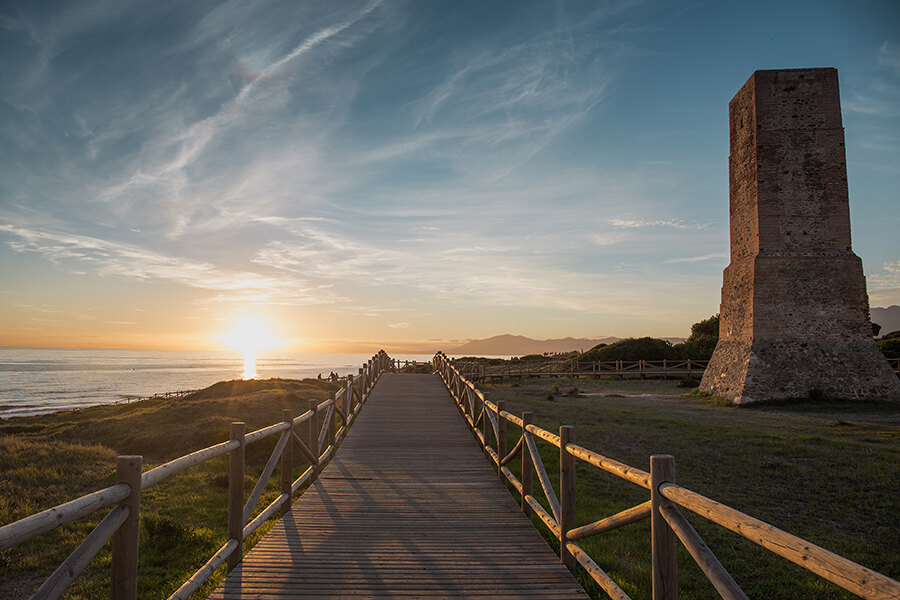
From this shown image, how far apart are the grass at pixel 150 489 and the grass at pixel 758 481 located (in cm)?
482

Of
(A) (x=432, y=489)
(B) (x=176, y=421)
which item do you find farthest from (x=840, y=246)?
(B) (x=176, y=421)

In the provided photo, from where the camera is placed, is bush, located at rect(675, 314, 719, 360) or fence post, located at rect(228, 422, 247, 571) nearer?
fence post, located at rect(228, 422, 247, 571)

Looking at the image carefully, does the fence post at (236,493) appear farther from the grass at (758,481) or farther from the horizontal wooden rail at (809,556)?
the horizontal wooden rail at (809,556)

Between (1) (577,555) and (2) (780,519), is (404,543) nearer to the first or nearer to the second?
(1) (577,555)

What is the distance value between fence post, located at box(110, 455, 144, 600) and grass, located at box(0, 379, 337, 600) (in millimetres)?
2132

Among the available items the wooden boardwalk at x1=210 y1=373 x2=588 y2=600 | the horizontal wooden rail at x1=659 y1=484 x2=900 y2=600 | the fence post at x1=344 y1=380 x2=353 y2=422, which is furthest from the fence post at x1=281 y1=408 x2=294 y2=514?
the fence post at x1=344 y1=380 x2=353 y2=422

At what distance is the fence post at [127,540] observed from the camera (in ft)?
9.53

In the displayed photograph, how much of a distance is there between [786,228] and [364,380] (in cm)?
1607

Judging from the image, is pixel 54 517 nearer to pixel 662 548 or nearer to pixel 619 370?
pixel 662 548

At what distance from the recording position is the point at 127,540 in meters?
2.96

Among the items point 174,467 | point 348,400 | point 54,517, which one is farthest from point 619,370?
point 54,517

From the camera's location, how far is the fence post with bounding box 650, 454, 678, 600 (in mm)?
3064

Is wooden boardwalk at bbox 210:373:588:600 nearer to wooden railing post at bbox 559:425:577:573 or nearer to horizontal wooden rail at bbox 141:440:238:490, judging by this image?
wooden railing post at bbox 559:425:577:573

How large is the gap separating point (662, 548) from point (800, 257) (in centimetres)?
1992
